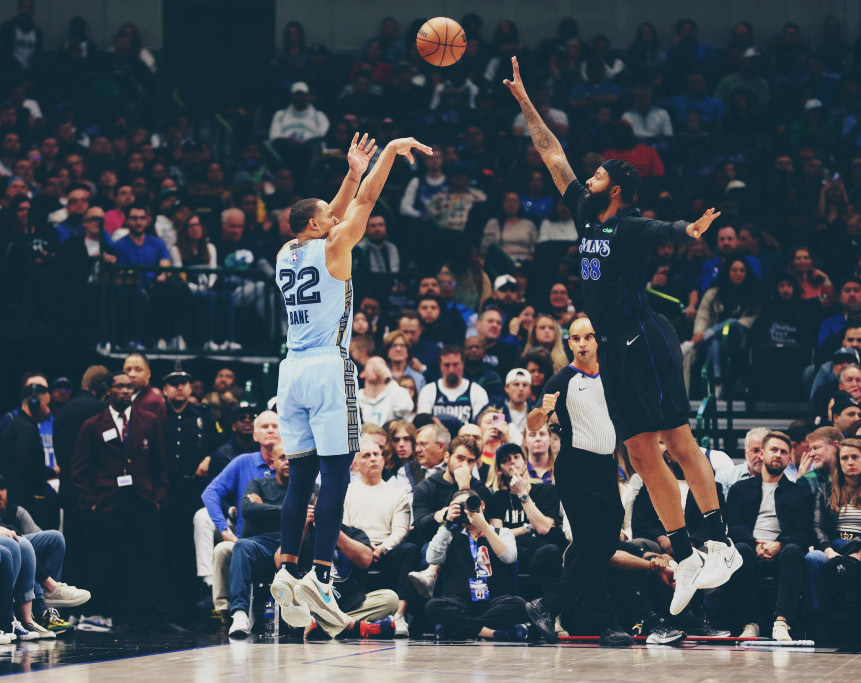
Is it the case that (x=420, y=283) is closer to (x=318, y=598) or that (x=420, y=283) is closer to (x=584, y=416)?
(x=584, y=416)

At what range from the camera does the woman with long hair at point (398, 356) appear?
13852 mm

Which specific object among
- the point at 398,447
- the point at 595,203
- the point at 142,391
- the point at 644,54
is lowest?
the point at 398,447

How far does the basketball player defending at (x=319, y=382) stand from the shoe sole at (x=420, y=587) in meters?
2.09

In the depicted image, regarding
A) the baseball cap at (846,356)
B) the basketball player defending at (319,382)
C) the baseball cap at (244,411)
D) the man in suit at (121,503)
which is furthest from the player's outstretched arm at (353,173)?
the baseball cap at (846,356)

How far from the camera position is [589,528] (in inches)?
401

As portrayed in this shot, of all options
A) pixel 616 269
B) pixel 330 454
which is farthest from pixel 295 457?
pixel 616 269

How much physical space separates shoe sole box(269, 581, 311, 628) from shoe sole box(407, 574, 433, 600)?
225cm

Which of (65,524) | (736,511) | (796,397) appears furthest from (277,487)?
(796,397)

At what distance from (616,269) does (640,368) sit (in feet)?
2.12

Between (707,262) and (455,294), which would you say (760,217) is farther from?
(455,294)

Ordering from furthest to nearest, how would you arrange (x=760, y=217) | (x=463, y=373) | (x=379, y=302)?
(x=760, y=217)
(x=379, y=302)
(x=463, y=373)

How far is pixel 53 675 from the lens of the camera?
811cm

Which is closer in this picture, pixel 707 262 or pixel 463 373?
pixel 463 373

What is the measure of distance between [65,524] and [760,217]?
9355 mm
